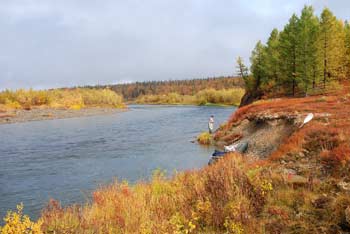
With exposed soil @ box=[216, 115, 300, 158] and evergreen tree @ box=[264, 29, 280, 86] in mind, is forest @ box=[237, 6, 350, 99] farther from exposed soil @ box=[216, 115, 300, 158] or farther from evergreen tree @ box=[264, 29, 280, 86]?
exposed soil @ box=[216, 115, 300, 158]

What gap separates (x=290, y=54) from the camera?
50.5 metres

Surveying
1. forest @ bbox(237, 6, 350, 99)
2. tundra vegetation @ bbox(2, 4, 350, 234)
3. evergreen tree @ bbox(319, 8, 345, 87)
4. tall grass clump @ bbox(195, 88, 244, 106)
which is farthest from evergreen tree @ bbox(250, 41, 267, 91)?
tall grass clump @ bbox(195, 88, 244, 106)

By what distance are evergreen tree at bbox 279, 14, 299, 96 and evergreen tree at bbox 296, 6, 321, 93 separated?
128cm

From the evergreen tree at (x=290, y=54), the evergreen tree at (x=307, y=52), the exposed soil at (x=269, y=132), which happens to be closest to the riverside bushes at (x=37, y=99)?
the evergreen tree at (x=290, y=54)

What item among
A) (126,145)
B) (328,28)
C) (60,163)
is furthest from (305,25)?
(60,163)

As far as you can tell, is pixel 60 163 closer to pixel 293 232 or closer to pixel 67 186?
pixel 67 186

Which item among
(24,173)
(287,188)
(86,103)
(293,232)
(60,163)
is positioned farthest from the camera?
(86,103)

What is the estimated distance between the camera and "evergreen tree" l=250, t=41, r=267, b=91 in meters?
66.6

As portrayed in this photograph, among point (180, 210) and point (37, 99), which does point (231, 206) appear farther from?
point (37, 99)

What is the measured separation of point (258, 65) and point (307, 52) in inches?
814

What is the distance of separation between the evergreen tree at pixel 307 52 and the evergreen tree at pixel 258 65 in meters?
18.8

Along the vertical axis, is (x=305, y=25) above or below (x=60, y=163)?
above

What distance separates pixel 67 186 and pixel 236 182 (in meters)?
13.6

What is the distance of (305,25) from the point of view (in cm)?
4600
